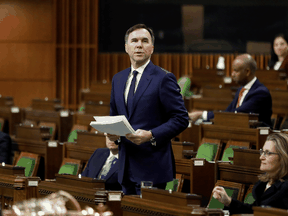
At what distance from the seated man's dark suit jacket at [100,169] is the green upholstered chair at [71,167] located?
0.25m

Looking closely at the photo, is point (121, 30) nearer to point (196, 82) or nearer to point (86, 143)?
point (196, 82)

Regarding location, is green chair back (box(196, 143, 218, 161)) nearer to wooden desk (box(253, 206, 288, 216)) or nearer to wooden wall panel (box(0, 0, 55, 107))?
wooden desk (box(253, 206, 288, 216))

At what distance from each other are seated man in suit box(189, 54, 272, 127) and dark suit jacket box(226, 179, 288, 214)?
103 centimetres

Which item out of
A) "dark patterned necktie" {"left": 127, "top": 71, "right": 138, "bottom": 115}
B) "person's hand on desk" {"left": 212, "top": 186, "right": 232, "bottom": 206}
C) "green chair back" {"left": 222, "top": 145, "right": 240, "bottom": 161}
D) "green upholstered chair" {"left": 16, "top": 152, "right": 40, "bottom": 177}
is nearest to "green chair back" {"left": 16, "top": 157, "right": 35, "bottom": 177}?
"green upholstered chair" {"left": 16, "top": 152, "right": 40, "bottom": 177}

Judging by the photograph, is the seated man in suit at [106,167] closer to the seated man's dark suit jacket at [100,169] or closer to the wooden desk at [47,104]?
the seated man's dark suit jacket at [100,169]

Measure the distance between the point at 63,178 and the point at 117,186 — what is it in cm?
38

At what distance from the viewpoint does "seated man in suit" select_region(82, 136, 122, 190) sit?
5.80ft

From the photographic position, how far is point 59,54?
16.5ft

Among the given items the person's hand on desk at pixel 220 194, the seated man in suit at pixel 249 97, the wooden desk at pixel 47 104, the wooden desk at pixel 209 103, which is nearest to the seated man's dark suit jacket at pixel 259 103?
the seated man in suit at pixel 249 97

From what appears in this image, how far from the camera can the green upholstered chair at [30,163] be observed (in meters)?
2.38

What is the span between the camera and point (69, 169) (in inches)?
86.7

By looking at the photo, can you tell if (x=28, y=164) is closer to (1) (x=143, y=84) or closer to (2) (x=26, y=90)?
(1) (x=143, y=84)

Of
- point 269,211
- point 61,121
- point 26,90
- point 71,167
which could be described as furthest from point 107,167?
point 26,90

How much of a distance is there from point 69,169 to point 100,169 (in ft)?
1.23
